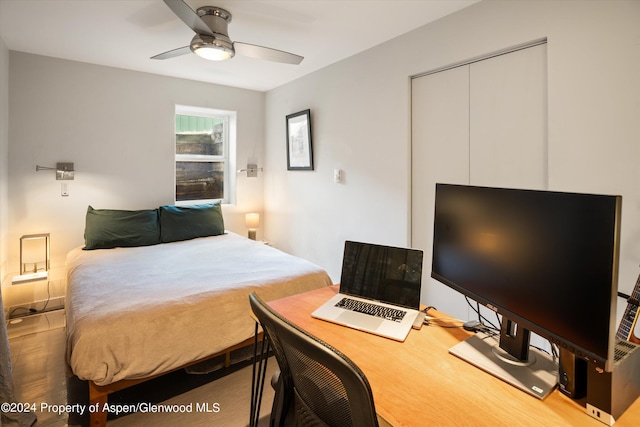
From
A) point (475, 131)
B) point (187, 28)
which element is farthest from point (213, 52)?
point (475, 131)

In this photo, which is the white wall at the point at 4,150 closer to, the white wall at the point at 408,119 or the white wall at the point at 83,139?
the white wall at the point at 83,139

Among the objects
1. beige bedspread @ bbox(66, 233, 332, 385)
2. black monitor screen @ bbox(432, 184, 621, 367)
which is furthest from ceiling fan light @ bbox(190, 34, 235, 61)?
black monitor screen @ bbox(432, 184, 621, 367)

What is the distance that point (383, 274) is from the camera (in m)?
1.51

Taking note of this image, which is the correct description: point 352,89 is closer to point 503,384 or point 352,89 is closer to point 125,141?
point 125,141

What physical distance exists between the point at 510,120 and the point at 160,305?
2.30 m

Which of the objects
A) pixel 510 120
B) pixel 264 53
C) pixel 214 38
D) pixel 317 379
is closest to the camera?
pixel 317 379

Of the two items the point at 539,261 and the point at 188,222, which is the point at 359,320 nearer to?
the point at 539,261

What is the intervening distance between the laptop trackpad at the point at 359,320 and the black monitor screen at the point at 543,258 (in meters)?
0.32

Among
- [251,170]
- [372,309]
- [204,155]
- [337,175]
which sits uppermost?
[204,155]

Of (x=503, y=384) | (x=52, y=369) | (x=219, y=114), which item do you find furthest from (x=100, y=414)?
(x=219, y=114)

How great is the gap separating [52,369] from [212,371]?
3.47ft

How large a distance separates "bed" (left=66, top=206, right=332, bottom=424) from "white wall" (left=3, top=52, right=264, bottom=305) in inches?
29.8

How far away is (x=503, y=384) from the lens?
0.95 metres

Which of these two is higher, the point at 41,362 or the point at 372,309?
the point at 372,309
